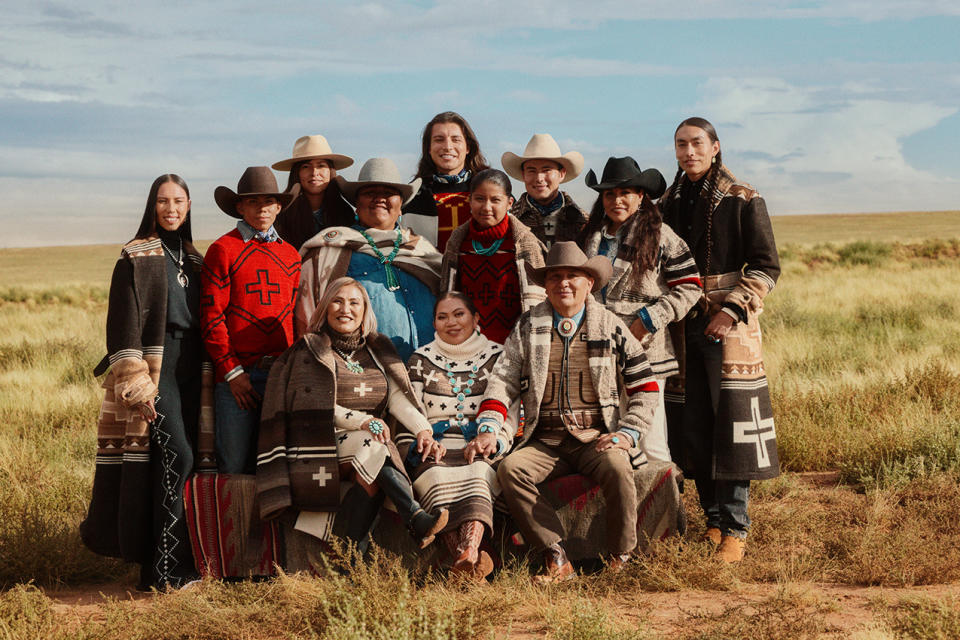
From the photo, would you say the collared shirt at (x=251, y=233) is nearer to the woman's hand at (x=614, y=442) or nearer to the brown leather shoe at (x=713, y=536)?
the woman's hand at (x=614, y=442)

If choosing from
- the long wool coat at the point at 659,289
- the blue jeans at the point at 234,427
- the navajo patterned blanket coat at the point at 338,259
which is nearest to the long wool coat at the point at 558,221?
the long wool coat at the point at 659,289

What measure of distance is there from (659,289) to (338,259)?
200cm

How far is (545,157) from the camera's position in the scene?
6.18 m

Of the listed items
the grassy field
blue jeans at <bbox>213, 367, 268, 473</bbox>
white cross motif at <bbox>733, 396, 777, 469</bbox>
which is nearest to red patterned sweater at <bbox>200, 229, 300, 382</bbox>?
blue jeans at <bbox>213, 367, 268, 473</bbox>

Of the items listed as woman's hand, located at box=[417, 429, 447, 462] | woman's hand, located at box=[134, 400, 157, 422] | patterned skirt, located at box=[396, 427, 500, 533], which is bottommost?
patterned skirt, located at box=[396, 427, 500, 533]

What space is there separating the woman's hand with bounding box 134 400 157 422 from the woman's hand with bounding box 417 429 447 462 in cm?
147

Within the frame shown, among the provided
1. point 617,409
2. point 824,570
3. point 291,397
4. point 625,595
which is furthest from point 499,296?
point 824,570

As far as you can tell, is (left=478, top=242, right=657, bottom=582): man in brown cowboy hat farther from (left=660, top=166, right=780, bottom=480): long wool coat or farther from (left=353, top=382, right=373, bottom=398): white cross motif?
(left=353, top=382, right=373, bottom=398): white cross motif

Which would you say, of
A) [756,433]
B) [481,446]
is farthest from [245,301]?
[756,433]

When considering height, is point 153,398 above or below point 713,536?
above

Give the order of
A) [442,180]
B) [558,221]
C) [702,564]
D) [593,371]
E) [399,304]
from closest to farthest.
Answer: [702,564], [593,371], [399,304], [558,221], [442,180]

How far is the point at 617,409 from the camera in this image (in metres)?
5.44

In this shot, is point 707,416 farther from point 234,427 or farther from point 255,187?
point 255,187

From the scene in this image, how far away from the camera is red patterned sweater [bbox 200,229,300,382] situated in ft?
17.7
